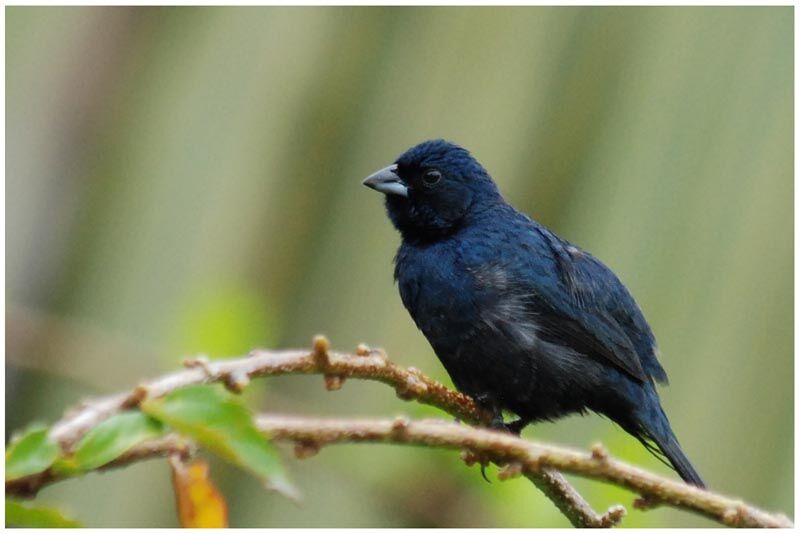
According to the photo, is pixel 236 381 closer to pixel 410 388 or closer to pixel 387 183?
pixel 410 388

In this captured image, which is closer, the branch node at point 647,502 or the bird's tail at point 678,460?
the branch node at point 647,502

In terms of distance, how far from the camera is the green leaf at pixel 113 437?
1.01 meters

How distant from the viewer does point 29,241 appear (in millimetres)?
5000

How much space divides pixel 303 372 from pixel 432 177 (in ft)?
7.00

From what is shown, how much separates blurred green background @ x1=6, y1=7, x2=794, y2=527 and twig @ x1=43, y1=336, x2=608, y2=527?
2.02 m

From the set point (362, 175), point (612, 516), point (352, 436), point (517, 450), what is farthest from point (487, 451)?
point (362, 175)

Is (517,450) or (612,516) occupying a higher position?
(517,450)

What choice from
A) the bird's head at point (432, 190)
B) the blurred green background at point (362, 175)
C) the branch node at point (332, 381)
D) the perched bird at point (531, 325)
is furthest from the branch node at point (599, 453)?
the blurred green background at point (362, 175)

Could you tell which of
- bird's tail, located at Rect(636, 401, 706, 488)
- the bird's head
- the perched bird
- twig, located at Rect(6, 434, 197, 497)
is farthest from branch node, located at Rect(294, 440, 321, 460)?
the bird's head

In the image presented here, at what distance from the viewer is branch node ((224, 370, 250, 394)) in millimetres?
1171

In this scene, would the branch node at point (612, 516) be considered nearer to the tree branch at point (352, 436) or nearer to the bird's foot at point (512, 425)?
the tree branch at point (352, 436)

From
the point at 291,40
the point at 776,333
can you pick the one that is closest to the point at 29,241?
the point at 291,40

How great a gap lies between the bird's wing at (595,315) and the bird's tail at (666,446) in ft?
0.44

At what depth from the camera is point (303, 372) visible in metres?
1.33
